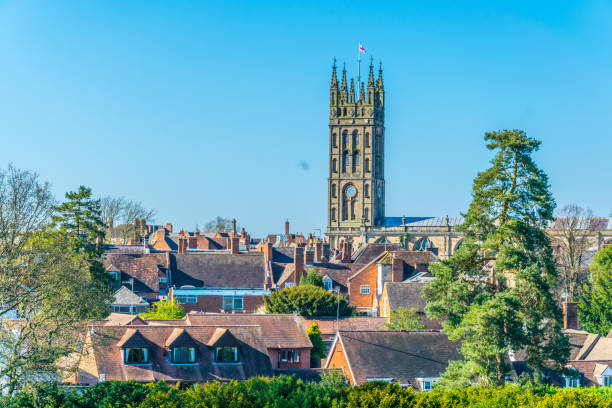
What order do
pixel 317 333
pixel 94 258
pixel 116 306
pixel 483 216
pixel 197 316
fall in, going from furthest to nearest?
pixel 116 306, pixel 94 258, pixel 317 333, pixel 197 316, pixel 483 216

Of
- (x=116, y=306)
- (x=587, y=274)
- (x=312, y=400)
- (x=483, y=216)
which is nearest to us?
(x=312, y=400)

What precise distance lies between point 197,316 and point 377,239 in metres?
97.8

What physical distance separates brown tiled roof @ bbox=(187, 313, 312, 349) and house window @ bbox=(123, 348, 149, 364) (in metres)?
5.97

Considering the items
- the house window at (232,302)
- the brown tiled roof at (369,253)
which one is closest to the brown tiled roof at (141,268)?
the house window at (232,302)

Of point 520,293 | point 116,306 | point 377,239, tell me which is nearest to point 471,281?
point 520,293

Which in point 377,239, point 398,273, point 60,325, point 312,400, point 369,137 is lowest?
point 312,400

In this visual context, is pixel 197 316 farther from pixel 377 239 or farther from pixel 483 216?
pixel 377 239

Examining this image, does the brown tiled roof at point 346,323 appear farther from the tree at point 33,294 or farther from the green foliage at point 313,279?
the tree at point 33,294

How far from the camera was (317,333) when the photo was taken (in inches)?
2106

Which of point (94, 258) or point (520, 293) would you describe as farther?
point (94, 258)

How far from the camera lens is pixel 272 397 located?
1200 inches

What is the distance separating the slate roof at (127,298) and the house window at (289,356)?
74.6 ft

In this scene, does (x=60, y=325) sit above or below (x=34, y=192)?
below

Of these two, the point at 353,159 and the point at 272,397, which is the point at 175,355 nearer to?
the point at 272,397
